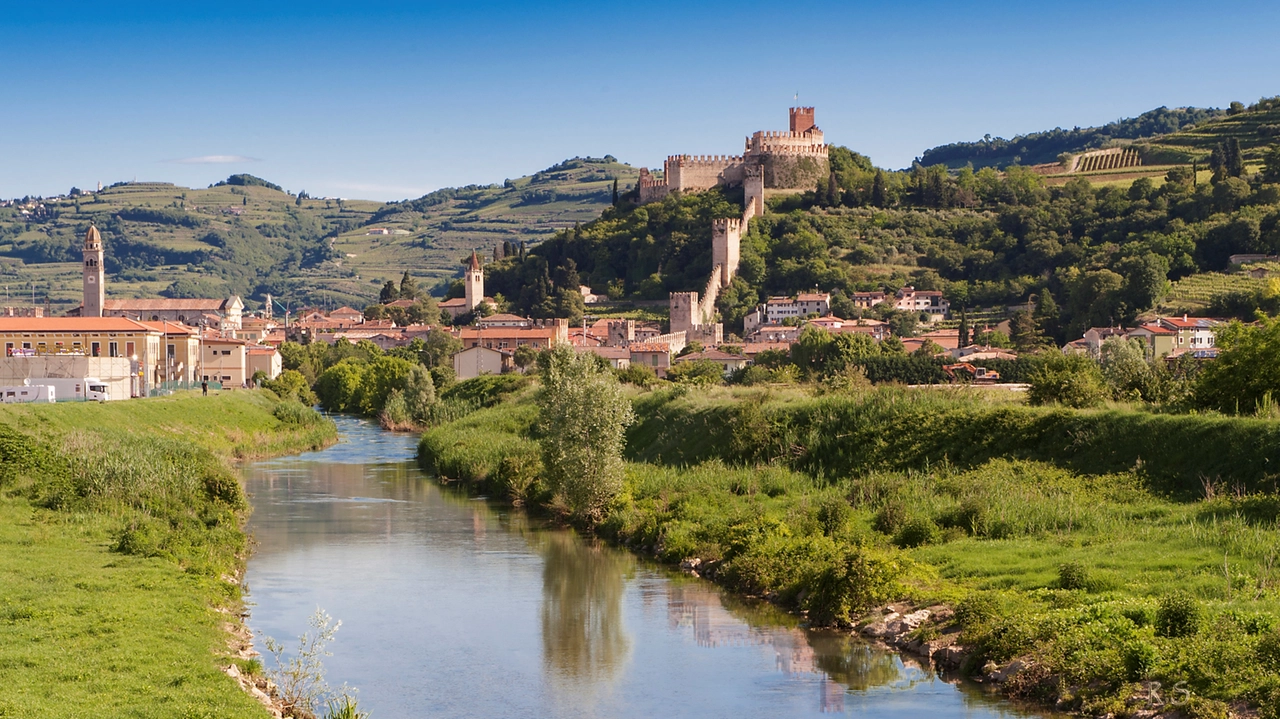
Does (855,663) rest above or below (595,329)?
below

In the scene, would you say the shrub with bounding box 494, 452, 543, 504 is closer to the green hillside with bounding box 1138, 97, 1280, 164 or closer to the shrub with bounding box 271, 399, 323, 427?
the shrub with bounding box 271, 399, 323, 427

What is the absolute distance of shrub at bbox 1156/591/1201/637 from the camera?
14297 mm

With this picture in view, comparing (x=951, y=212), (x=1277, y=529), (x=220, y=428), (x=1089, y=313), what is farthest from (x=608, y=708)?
(x=951, y=212)

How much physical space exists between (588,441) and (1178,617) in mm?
16041

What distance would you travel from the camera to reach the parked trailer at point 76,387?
4797 centimetres

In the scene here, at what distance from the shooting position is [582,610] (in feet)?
69.5

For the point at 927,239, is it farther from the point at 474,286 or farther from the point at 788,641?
the point at 788,641

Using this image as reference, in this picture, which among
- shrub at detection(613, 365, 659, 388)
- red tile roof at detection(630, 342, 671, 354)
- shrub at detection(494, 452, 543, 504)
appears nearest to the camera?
shrub at detection(494, 452, 543, 504)

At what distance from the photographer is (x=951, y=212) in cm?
12875

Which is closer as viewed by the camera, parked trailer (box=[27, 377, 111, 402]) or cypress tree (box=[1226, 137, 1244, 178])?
parked trailer (box=[27, 377, 111, 402])

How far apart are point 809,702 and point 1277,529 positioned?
643 centimetres

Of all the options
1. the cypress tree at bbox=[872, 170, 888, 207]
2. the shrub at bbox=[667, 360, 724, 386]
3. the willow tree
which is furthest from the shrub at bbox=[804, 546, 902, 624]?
the cypress tree at bbox=[872, 170, 888, 207]

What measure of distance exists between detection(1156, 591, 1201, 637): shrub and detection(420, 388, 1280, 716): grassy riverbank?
0.02 meters

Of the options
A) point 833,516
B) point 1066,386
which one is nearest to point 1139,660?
point 833,516
